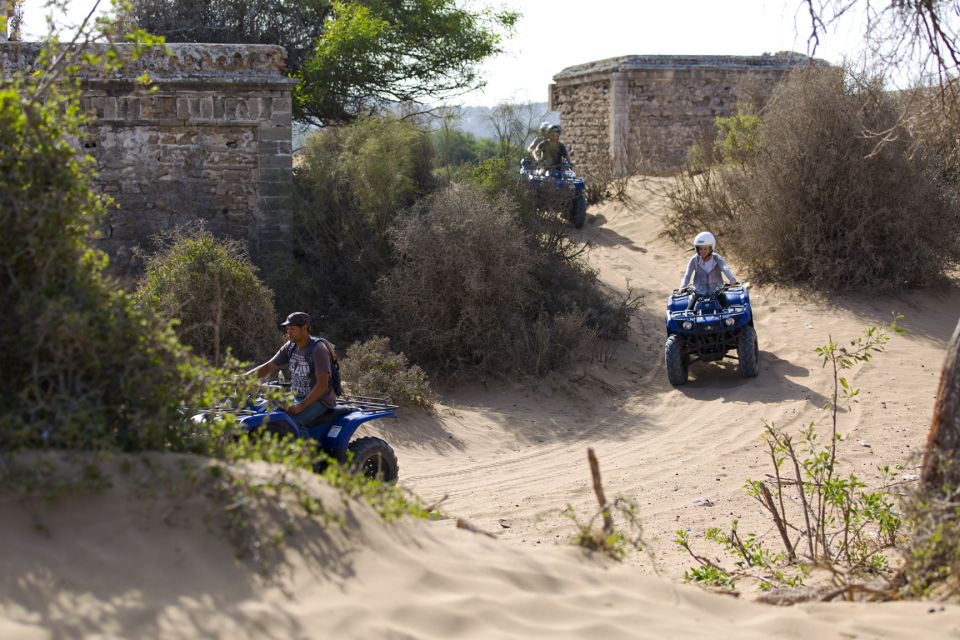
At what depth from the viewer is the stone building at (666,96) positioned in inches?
889

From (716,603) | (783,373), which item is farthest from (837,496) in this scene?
(783,373)

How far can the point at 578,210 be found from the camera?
17.9 m

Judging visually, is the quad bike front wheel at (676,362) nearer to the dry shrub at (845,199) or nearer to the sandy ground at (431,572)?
the sandy ground at (431,572)

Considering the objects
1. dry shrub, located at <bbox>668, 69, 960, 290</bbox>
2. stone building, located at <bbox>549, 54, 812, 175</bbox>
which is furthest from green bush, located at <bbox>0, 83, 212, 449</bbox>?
stone building, located at <bbox>549, 54, 812, 175</bbox>

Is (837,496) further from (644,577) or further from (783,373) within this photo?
(783,373)

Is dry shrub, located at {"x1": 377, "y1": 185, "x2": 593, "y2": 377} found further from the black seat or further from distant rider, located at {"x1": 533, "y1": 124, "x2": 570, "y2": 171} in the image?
the black seat

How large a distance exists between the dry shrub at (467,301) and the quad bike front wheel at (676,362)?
1.12 metres

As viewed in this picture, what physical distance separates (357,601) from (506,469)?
5.72 m

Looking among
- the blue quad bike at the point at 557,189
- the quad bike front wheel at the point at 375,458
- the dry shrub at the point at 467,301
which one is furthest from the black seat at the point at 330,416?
the blue quad bike at the point at 557,189

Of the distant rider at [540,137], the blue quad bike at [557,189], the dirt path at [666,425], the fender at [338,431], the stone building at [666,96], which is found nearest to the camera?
the fender at [338,431]

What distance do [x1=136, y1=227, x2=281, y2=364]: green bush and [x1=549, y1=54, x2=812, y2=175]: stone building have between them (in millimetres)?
12427

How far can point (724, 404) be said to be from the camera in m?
11.3

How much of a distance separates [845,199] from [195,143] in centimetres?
879

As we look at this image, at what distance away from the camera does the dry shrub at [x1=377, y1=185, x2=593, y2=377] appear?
12.3m
